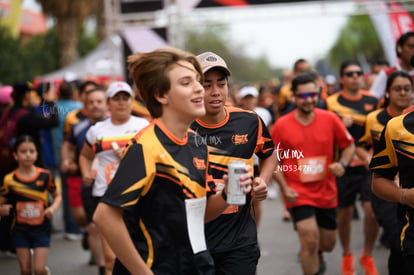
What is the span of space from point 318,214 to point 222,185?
240 centimetres

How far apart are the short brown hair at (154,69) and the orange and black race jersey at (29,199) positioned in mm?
3875

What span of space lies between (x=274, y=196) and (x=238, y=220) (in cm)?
922

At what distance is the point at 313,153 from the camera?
6395 mm

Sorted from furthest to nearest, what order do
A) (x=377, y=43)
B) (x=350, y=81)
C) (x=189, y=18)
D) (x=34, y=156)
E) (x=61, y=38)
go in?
1. (x=377, y=43)
2. (x=61, y=38)
3. (x=189, y=18)
4. (x=350, y=81)
5. (x=34, y=156)

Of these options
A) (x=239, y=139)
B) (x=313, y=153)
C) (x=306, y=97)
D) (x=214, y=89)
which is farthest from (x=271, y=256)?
(x=214, y=89)

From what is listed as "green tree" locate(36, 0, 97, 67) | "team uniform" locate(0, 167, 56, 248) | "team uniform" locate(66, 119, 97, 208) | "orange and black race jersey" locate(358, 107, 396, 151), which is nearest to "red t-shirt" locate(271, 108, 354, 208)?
"orange and black race jersey" locate(358, 107, 396, 151)

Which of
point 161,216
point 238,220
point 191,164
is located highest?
point 191,164

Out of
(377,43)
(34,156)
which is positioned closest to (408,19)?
(34,156)

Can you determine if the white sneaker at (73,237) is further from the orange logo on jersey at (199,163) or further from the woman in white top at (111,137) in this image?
the orange logo on jersey at (199,163)

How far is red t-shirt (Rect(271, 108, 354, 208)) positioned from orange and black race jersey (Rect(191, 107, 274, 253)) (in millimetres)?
1625

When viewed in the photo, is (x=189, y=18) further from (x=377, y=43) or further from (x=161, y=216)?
(x=377, y=43)

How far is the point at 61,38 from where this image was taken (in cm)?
2967

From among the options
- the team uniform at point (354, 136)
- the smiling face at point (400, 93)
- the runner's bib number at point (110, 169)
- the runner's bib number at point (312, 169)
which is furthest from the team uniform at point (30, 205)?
the smiling face at point (400, 93)

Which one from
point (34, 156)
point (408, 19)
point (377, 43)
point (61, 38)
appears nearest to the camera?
point (34, 156)
